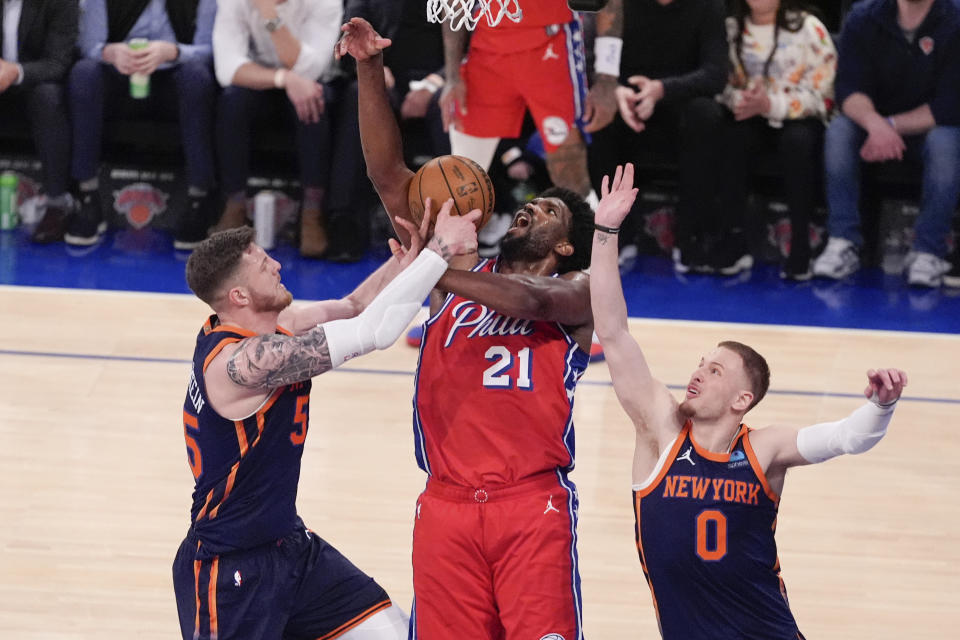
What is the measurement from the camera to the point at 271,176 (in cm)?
1053

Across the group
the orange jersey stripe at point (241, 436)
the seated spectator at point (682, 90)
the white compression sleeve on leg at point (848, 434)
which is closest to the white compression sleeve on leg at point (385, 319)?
the orange jersey stripe at point (241, 436)

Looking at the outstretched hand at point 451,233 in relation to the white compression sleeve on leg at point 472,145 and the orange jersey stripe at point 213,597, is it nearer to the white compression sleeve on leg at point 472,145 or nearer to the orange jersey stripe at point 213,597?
the orange jersey stripe at point 213,597

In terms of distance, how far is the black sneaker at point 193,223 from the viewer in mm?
10078

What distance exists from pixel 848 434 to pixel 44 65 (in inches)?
292

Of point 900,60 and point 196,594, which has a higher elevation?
point 900,60

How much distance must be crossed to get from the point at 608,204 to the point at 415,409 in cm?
99

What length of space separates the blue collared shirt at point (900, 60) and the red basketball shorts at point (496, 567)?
20.3 feet

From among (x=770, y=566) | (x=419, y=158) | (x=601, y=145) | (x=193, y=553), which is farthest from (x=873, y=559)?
(x=419, y=158)

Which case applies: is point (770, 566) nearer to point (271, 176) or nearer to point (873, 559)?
point (873, 559)

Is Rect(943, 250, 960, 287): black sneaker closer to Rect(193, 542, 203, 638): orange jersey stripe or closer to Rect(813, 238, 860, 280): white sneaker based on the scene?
Rect(813, 238, 860, 280): white sneaker

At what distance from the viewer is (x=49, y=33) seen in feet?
32.6

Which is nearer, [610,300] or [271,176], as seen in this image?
[610,300]

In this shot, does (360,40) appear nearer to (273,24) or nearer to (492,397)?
(492,397)

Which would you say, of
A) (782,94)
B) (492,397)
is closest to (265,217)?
(782,94)
